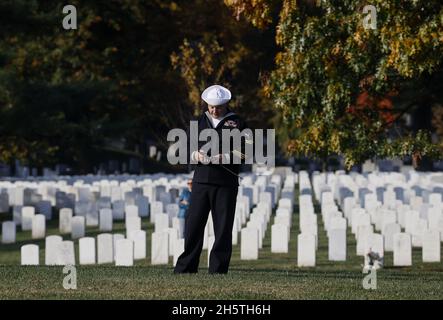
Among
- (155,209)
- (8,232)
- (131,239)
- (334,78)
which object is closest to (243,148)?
(334,78)

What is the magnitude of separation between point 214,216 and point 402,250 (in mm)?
8076

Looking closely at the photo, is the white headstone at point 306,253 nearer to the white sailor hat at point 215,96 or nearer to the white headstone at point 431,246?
the white headstone at point 431,246

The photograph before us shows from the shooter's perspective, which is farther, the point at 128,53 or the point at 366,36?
the point at 128,53

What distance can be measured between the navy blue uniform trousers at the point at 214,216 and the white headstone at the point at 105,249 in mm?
7883

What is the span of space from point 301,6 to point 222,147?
7997mm

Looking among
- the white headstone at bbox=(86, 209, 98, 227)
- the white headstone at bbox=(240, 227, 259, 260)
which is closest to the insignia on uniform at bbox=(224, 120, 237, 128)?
the white headstone at bbox=(240, 227, 259, 260)

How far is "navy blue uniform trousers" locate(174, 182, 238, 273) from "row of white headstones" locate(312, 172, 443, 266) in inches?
254

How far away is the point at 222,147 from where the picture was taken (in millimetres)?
12820

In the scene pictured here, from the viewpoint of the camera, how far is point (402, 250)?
20.5 meters

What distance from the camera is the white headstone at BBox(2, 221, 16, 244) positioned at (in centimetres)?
2567

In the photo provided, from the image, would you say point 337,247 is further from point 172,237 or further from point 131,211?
point 131,211
